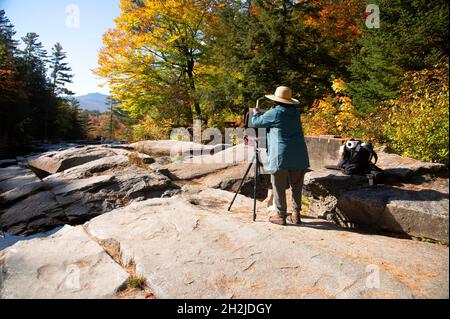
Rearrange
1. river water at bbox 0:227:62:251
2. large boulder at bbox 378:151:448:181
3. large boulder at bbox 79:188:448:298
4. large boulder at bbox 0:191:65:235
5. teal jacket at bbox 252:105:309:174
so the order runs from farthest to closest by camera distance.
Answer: large boulder at bbox 0:191:65:235 < river water at bbox 0:227:62:251 < large boulder at bbox 378:151:448:181 < teal jacket at bbox 252:105:309:174 < large boulder at bbox 79:188:448:298

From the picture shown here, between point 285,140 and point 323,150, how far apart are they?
11.7 ft

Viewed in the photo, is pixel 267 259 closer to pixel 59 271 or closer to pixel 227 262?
pixel 227 262

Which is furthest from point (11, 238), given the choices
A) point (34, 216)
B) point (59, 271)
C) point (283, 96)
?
point (283, 96)

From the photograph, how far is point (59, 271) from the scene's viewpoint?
3271mm

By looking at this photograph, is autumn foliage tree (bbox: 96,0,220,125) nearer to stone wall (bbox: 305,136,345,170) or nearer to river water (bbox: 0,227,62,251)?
stone wall (bbox: 305,136,345,170)

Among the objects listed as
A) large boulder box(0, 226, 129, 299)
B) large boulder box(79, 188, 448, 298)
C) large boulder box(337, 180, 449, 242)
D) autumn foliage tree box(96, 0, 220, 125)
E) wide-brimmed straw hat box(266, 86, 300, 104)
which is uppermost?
autumn foliage tree box(96, 0, 220, 125)

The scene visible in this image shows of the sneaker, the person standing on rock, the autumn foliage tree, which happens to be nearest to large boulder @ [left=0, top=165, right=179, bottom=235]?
the sneaker

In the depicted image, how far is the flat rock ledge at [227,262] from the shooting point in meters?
2.80

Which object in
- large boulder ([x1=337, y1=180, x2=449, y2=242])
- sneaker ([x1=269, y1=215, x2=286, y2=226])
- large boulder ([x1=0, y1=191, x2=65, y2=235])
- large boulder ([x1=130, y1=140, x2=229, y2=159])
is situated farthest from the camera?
large boulder ([x1=130, y1=140, x2=229, y2=159])

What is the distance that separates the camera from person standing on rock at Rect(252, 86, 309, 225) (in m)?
4.34

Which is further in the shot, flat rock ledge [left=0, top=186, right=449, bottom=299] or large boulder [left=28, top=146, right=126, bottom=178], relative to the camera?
large boulder [left=28, top=146, right=126, bottom=178]

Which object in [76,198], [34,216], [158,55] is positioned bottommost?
[34,216]

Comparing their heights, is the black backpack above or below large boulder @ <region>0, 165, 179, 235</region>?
above

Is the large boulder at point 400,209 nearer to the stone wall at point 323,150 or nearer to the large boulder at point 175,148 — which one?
the stone wall at point 323,150
